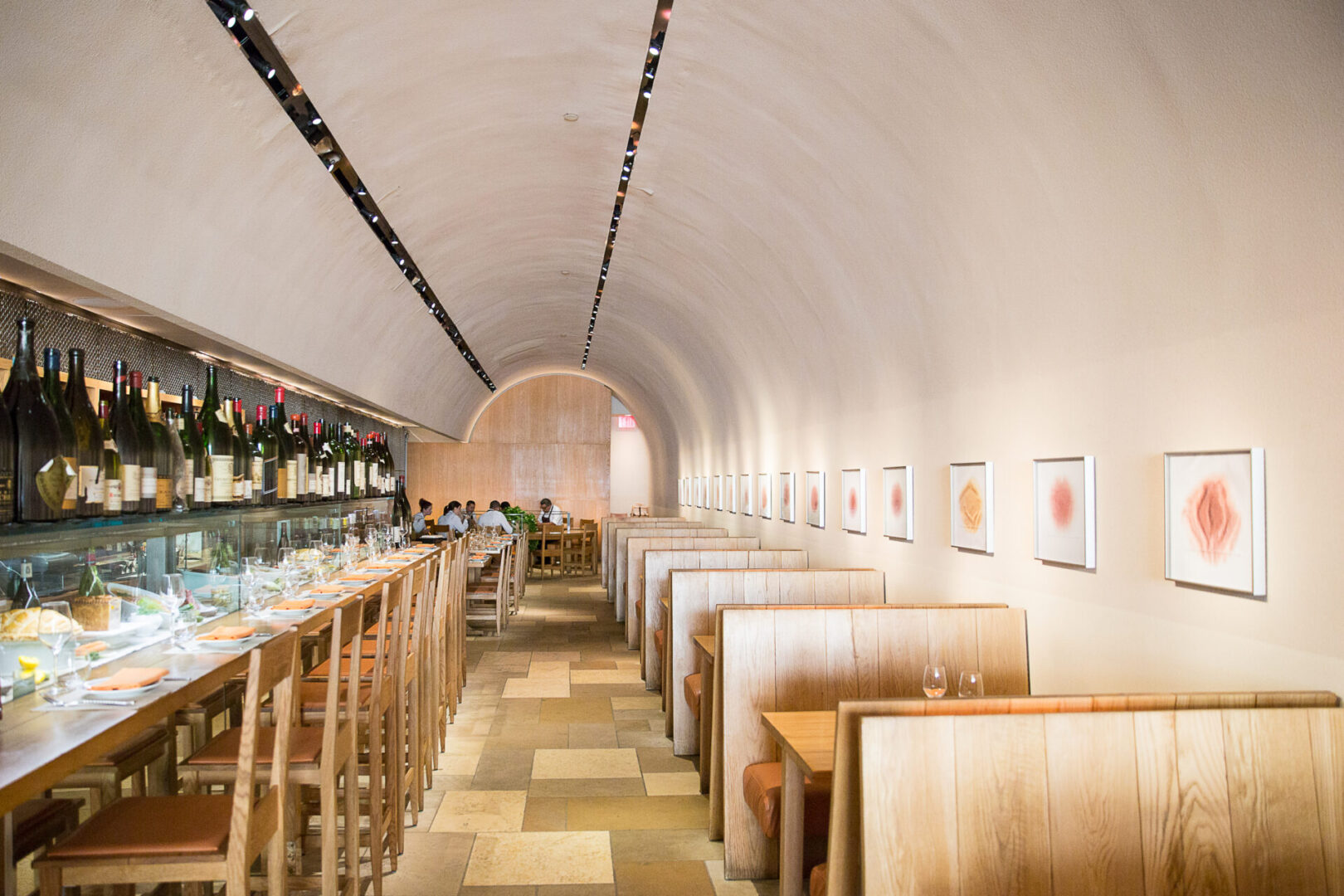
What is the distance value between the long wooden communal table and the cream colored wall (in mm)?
17700

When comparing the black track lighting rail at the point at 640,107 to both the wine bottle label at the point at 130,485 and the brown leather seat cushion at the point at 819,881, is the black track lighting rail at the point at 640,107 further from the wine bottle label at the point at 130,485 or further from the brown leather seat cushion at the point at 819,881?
the brown leather seat cushion at the point at 819,881

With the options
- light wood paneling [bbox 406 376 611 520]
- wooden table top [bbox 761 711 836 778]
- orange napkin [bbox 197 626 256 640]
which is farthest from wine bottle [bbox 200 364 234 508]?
light wood paneling [bbox 406 376 611 520]

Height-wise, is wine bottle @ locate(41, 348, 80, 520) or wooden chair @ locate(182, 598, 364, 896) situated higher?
wine bottle @ locate(41, 348, 80, 520)

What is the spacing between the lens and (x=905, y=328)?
5.13 metres

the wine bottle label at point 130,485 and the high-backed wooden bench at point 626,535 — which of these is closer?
the wine bottle label at point 130,485

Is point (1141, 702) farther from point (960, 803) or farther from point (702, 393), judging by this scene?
point (702, 393)

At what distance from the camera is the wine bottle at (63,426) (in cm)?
354

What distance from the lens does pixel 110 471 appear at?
429 centimetres

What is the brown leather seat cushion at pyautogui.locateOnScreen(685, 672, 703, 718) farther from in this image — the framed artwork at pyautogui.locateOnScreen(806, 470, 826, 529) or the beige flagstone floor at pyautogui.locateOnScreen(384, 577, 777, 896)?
the framed artwork at pyautogui.locateOnScreen(806, 470, 826, 529)

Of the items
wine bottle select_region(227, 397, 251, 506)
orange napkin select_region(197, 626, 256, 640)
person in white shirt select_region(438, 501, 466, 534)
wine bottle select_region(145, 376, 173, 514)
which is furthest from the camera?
person in white shirt select_region(438, 501, 466, 534)

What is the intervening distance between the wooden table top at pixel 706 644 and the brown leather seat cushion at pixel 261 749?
1.97 metres

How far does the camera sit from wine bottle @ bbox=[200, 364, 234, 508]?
528cm

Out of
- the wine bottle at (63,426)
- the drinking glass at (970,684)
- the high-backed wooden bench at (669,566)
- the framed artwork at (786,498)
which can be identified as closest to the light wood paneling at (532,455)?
the framed artwork at (786,498)

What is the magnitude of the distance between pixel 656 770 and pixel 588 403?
15.4 m
